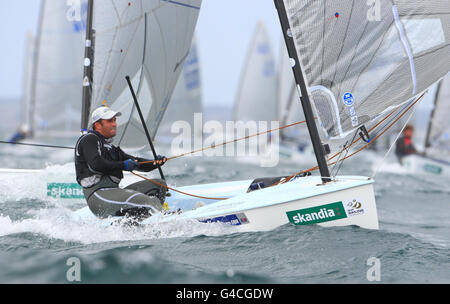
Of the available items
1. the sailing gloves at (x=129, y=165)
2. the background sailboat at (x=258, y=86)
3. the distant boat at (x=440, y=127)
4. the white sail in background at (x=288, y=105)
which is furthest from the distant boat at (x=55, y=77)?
the sailing gloves at (x=129, y=165)

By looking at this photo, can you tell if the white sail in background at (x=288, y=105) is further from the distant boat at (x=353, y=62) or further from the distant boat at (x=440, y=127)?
the distant boat at (x=353, y=62)

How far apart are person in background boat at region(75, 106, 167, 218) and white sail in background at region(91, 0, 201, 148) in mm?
1241

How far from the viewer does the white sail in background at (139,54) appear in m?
5.13

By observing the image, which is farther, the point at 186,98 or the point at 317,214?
the point at 186,98

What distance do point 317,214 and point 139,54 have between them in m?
2.83

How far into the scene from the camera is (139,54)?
5309mm

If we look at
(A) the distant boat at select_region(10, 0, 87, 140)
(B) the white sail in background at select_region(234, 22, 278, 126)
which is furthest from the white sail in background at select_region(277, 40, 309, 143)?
(A) the distant boat at select_region(10, 0, 87, 140)

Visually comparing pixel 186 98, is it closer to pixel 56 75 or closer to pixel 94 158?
pixel 56 75

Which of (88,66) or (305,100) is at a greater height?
(88,66)

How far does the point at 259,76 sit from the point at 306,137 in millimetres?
4701

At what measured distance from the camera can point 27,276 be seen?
9.12 ft

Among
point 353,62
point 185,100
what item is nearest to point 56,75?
point 185,100

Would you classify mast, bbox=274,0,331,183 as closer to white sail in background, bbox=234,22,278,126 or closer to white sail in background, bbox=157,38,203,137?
white sail in background, bbox=157,38,203,137
